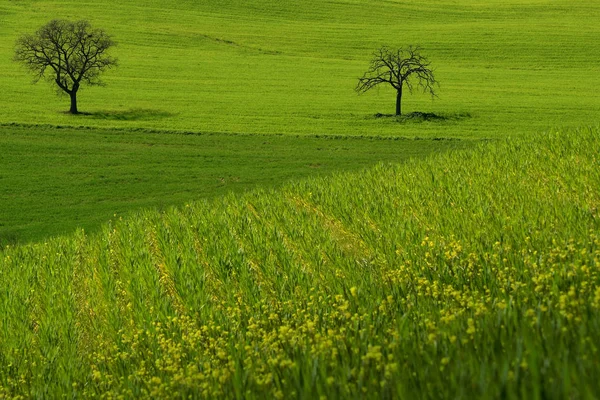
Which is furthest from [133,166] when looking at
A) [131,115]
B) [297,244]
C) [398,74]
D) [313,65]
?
[313,65]

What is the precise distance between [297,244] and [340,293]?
3467 mm

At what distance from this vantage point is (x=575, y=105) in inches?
1688

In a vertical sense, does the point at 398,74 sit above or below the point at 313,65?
below

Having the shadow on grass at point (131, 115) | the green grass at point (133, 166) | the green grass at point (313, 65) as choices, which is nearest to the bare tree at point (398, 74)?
the green grass at point (313, 65)

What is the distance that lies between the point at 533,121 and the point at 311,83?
16.2 metres

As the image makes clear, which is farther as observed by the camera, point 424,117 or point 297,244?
point 424,117

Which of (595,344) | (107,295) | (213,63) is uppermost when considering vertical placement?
(213,63)

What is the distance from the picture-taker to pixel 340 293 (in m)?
7.81

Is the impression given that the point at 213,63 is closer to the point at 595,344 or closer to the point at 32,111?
the point at 32,111

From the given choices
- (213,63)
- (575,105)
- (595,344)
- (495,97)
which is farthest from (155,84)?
(595,344)

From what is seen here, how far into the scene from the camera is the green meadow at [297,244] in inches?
190

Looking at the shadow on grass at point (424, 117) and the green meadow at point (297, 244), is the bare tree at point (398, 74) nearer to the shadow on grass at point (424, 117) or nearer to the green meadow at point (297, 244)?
the shadow on grass at point (424, 117)

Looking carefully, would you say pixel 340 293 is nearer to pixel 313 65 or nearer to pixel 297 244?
pixel 297 244

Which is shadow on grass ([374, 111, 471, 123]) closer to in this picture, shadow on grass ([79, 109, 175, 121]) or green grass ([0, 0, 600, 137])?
green grass ([0, 0, 600, 137])
